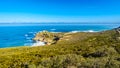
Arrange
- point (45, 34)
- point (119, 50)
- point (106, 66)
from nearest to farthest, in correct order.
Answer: point (106, 66) < point (119, 50) < point (45, 34)

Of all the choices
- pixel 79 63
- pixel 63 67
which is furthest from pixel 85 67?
pixel 63 67

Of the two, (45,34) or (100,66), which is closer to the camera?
(100,66)

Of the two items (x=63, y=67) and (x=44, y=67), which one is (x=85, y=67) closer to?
(x=63, y=67)

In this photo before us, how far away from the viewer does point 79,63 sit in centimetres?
2291

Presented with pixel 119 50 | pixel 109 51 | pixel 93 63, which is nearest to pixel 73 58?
pixel 93 63

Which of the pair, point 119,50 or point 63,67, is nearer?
point 63,67

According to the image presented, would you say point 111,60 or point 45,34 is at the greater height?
point 111,60

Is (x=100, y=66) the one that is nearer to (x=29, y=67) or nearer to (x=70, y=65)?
(x=70, y=65)

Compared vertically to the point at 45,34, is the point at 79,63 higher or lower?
higher

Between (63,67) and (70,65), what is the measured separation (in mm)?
855

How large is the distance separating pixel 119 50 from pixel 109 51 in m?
3.83

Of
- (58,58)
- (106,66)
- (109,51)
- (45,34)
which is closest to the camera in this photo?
(106,66)

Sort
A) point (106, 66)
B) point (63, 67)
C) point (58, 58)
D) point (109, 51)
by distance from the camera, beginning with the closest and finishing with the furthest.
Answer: point (106, 66)
point (63, 67)
point (58, 58)
point (109, 51)

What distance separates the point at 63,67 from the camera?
22.8m
